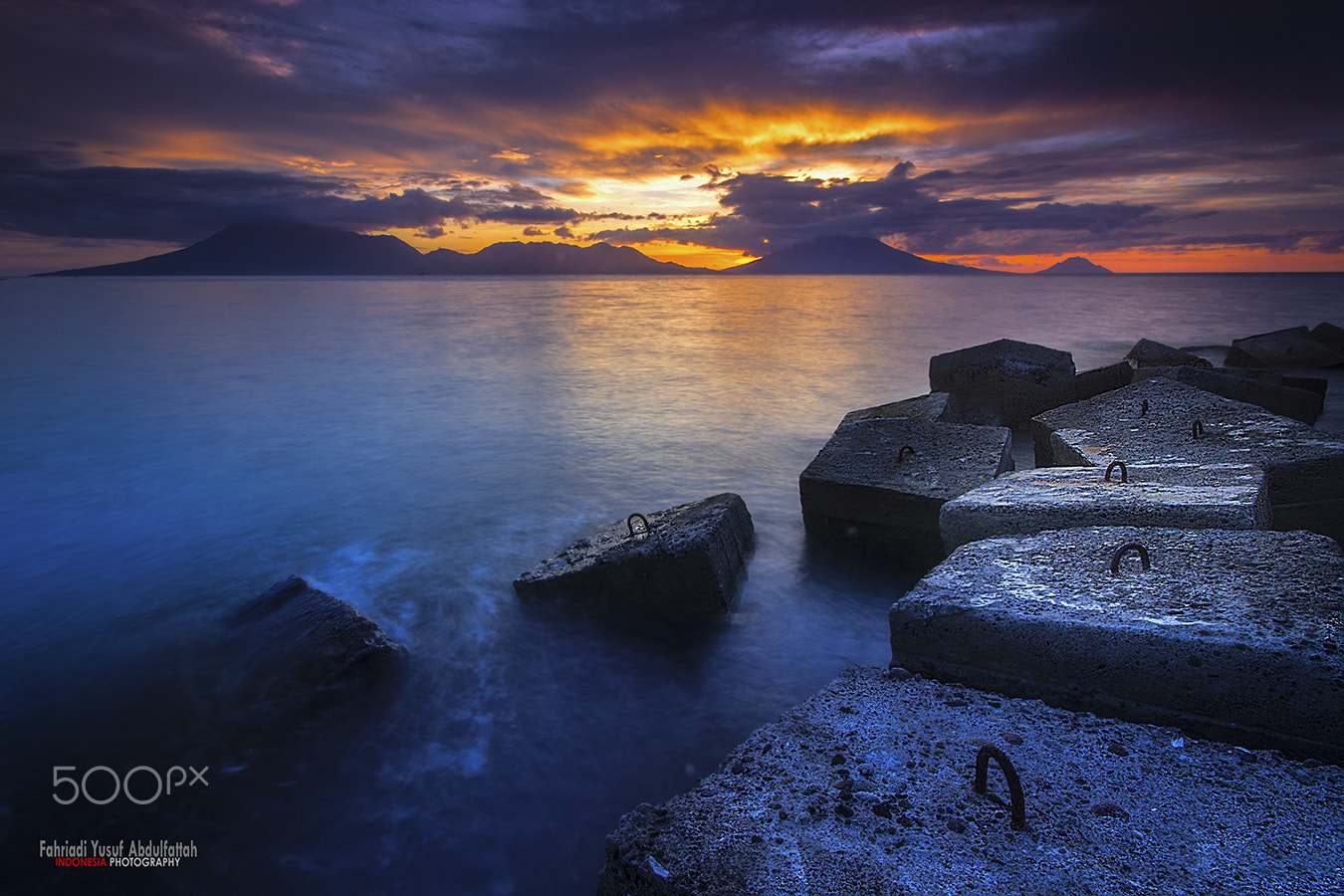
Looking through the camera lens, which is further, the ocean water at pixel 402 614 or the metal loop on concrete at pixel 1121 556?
the ocean water at pixel 402 614

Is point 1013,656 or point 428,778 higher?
point 1013,656

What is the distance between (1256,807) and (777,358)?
20103mm

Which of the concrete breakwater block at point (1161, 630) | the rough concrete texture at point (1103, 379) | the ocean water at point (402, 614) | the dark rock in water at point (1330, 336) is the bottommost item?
the ocean water at point (402, 614)

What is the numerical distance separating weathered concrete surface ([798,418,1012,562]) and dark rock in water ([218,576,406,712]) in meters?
3.63

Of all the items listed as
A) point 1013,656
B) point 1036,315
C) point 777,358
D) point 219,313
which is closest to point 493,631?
point 1013,656

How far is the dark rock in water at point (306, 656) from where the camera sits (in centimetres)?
440

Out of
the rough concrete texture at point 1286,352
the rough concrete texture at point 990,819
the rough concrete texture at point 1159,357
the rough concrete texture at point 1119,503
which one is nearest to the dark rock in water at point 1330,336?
the rough concrete texture at point 1286,352

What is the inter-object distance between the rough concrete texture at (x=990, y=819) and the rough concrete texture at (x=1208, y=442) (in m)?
2.99

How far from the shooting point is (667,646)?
496 centimetres

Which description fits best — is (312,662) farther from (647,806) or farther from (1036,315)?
(1036,315)

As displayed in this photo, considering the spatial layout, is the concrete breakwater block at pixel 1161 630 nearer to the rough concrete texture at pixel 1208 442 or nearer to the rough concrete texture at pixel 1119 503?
the rough concrete texture at pixel 1119 503

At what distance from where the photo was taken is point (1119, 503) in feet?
11.8

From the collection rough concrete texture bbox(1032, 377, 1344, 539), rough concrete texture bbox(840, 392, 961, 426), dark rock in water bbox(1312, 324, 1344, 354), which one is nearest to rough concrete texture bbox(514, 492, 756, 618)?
rough concrete texture bbox(840, 392, 961, 426)

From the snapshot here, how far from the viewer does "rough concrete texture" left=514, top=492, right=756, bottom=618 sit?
197 inches
